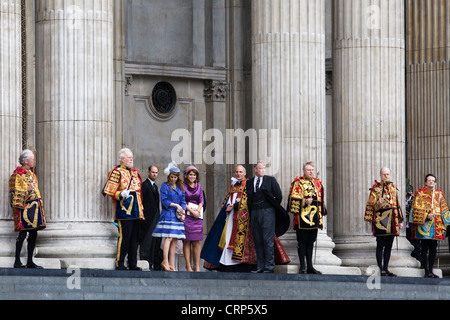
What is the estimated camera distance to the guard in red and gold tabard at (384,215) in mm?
30453

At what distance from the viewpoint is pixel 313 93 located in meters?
30.8

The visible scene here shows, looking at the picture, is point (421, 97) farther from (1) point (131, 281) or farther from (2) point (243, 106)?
(1) point (131, 281)

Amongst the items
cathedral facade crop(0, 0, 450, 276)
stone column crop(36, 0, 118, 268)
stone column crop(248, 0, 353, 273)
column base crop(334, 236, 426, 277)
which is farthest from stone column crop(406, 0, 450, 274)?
stone column crop(36, 0, 118, 268)

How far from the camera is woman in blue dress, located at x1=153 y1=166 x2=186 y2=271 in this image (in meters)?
29.1

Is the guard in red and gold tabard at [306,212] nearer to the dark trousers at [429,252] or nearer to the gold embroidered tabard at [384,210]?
the gold embroidered tabard at [384,210]

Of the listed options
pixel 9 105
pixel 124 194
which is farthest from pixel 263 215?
pixel 9 105

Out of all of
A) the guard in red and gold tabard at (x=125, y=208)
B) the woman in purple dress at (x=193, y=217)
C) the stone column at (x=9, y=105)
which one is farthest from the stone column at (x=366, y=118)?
the stone column at (x=9, y=105)

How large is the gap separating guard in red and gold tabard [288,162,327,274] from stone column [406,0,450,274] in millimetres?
7476

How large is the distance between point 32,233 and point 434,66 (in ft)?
45.4

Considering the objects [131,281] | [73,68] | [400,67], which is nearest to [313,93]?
[400,67]

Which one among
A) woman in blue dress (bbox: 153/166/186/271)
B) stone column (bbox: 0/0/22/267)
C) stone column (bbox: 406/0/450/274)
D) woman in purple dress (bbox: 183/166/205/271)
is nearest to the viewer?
stone column (bbox: 0/0/22/267)

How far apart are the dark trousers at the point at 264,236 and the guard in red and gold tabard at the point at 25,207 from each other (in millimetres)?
4502

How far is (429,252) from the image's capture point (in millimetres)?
31469

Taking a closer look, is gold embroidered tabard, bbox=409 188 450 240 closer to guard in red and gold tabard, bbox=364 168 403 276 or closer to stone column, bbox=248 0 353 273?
guard in red and gold tabard, bbox=364 168 403 276
